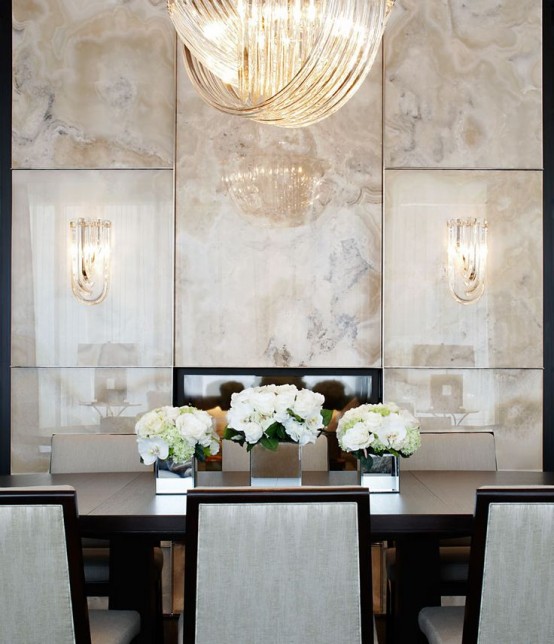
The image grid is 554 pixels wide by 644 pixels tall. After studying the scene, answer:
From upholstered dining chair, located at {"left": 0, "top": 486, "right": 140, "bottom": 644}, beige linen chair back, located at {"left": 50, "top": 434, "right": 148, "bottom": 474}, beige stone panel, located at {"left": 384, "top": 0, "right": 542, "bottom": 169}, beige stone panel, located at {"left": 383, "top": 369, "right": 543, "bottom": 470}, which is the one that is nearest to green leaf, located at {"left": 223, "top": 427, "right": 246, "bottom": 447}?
upholstered dining chair, located at {"left": 0, "top": 486, "right": 140, "bottom": 644}

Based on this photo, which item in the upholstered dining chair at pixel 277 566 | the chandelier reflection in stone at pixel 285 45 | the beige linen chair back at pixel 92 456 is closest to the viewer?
the upholstered dining chair at pixel 277 566

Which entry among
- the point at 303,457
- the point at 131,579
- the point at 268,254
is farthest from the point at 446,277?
the point at 131,579

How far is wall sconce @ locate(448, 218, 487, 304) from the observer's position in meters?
3.96

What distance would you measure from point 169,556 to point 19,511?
2.16m

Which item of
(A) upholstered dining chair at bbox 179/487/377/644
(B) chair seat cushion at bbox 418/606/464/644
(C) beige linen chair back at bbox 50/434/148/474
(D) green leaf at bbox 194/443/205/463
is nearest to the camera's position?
(A) upholstered dining chair at bbox 179/487/377/644

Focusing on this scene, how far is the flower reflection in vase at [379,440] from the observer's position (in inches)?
94.8

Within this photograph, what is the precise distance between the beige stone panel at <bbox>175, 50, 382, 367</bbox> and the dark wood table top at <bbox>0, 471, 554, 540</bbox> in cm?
112

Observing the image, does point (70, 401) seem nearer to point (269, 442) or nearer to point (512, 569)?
point (269, 442)

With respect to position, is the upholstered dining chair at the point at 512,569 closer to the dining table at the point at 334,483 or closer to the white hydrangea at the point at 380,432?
the dining table at the point at 334,483

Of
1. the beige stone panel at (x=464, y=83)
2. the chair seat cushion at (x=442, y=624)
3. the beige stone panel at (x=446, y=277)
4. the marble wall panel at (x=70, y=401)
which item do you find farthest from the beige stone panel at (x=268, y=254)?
the chair seat cushion at (x=442, y=624)

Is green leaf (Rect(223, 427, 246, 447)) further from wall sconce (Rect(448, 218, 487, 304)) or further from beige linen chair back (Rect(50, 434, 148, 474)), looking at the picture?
wall sconce (Rect(448, 218, 487, 304))

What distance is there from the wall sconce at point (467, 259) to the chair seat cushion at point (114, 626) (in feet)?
7.71

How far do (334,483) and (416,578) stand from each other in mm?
391

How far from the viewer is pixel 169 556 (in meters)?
3.83
